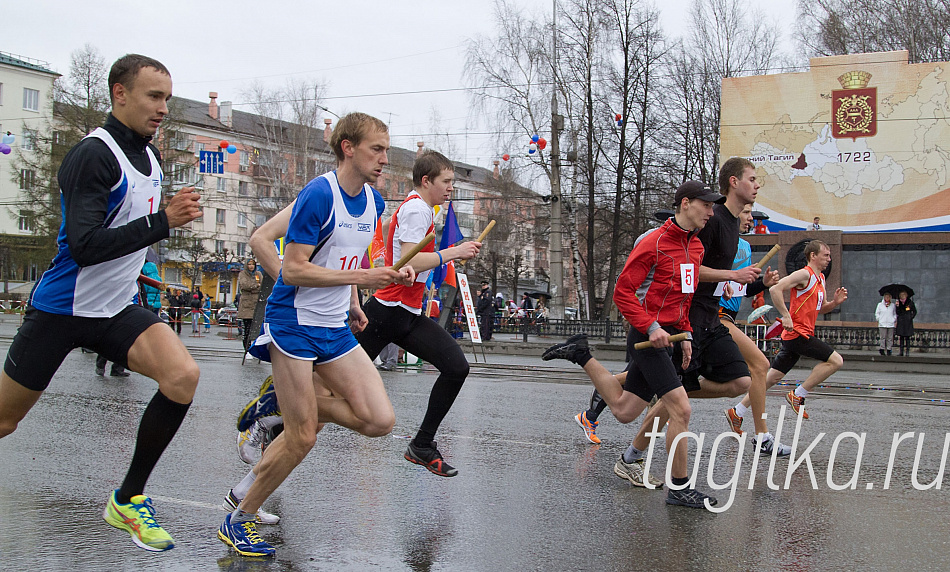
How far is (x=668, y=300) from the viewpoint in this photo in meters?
5.77

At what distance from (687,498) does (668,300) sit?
126 cm

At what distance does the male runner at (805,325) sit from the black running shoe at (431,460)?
3936mm

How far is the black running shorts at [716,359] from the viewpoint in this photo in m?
6.42

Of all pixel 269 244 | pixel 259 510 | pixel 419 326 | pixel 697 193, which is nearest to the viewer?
pixel 269 244

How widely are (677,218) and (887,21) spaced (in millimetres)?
40837

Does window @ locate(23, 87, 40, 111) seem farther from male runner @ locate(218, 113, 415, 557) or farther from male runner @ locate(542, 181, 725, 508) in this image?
male runner @ locate(218, 113, 415, 557)

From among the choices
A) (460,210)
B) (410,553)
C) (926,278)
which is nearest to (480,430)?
(410,553)

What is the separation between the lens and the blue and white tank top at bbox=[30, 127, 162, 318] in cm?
370

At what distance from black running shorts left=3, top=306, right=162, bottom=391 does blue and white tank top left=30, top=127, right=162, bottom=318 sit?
37mm

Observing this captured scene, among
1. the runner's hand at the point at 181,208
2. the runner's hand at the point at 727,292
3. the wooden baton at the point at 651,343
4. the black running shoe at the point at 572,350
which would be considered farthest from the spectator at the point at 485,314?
the runner's hand at the point at 181,208

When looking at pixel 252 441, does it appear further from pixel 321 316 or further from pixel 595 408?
pixel 595 408

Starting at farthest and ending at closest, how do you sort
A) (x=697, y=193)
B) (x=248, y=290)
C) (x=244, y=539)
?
(x=248, y=290) < (x=697, y=193) < (x=244, y=539)

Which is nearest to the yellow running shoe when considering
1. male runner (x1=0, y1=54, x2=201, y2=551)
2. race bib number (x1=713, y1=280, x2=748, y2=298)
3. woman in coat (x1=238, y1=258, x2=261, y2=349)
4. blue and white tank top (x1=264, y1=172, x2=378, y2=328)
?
male runner (x1=0, y1=54, x2=201, y2=551)

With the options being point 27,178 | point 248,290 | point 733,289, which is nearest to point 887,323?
point 248,290
